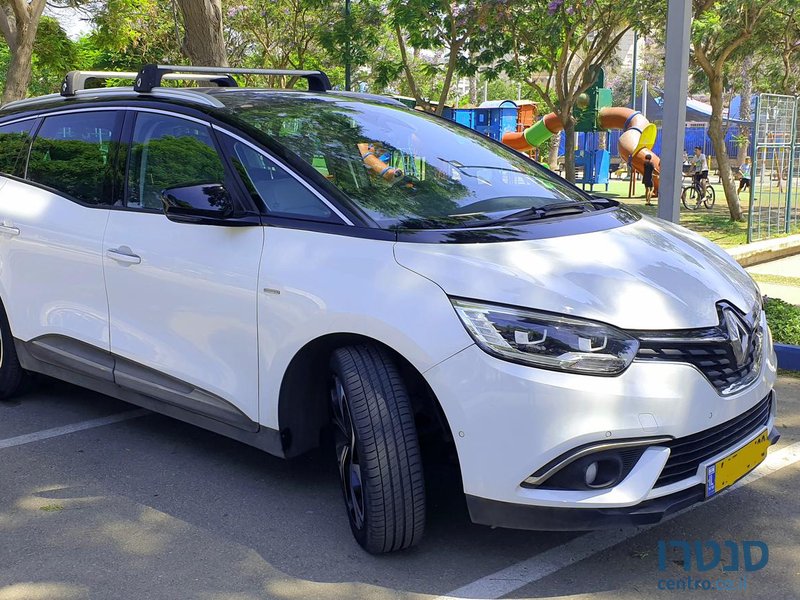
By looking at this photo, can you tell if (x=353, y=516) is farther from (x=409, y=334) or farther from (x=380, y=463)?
(x=409, y=334)

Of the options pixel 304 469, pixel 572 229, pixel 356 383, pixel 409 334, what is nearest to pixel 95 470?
pixel 304 469

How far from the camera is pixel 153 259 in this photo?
4.09 meters

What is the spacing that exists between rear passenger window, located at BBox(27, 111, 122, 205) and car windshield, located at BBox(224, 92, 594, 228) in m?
0.75

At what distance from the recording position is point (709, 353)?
10.2 ft

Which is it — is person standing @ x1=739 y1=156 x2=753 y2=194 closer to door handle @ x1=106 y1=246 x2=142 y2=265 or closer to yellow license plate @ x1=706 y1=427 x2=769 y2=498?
yellow license plate @ x1=706 y1=427 x2=769 y2=498

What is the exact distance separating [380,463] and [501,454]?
1.50ft

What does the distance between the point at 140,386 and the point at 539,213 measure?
2005 mm

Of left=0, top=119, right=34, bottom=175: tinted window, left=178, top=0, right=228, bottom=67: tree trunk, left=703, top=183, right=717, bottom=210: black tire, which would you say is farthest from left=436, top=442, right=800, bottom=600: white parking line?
left=703, top=183, right=717, bottom=210: black tire

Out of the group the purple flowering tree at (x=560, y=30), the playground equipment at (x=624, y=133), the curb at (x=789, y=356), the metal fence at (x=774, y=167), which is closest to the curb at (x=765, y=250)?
the metal fence at (x=774, y=167)

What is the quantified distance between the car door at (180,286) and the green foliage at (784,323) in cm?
398

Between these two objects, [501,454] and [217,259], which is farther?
[217,259]

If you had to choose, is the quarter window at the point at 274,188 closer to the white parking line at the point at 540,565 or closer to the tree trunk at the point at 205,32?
the white parking line at the point at 540,565

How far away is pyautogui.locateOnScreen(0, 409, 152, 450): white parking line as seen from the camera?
4.83 metres

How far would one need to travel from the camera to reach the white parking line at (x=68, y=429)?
483cm
